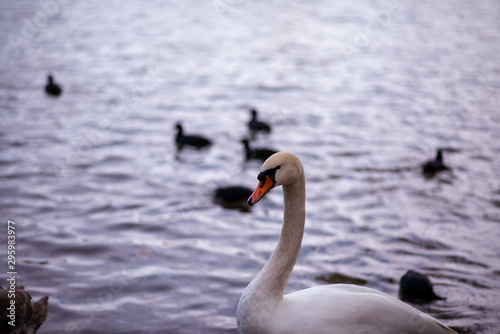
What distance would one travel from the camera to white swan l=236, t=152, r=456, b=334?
13.3 ft

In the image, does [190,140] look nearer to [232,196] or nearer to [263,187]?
[232,196]

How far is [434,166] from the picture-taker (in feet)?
31.8

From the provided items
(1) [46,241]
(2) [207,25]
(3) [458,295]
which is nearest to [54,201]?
(1) [46,241]

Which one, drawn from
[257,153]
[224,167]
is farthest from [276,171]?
[224,167]

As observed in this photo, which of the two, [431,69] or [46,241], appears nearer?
[46,241]

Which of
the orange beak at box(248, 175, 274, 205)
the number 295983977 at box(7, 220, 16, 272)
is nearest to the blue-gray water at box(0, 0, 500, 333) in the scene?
the number 295983977 at box(7, 220, 16, 272)

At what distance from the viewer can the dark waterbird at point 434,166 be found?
9.72 metres

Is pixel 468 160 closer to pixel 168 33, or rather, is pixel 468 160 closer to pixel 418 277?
pixel 418 277

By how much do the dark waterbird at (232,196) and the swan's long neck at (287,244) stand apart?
13.5 feet

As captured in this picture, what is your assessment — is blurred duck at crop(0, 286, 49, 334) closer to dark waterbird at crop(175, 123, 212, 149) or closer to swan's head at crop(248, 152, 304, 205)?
swan's head at crop(248, 152, 304, 205)

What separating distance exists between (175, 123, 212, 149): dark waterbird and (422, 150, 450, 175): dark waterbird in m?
4.37

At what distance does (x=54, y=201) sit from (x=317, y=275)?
175 inches

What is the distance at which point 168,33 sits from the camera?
22203 millimetres

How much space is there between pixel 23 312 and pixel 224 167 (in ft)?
18.8
